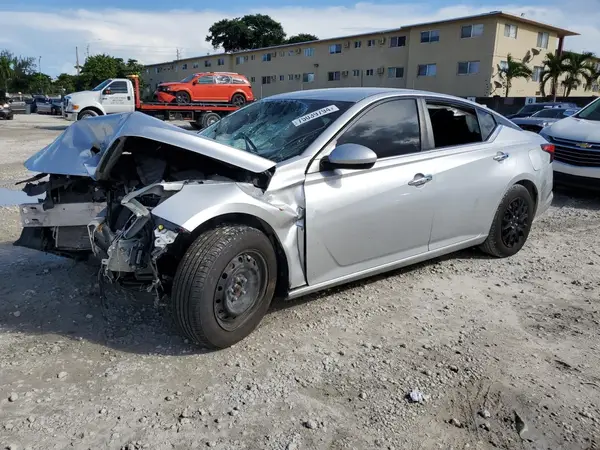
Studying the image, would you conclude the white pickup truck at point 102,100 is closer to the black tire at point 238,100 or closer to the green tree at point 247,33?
the black tire at point 238,100

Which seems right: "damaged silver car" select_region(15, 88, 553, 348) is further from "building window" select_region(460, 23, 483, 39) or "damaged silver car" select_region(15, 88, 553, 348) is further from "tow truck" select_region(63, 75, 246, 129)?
"building window" select_region(460, 23, 483, 39)

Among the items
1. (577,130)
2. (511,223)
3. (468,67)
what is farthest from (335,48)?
(511,223)

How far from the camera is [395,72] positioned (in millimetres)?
39125

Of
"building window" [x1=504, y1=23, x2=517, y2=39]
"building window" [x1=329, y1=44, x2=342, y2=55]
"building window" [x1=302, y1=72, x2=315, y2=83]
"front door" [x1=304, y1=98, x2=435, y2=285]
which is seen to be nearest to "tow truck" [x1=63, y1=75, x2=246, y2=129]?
"front door" [x1=304, y1=98, x2=435, y2=285]

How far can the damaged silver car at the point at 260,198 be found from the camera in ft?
9.84

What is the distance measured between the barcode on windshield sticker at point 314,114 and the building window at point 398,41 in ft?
123

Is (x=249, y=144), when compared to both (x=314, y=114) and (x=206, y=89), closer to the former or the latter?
(x=314, y=114)

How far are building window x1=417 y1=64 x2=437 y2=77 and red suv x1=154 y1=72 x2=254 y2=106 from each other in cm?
1753

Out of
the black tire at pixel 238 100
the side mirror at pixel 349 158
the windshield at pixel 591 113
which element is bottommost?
the side mirror at pixel 349 158

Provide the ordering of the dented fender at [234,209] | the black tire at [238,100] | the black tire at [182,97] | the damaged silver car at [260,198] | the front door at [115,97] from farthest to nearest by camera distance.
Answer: the black tire at [238,100]
the black tire at [182,97]
the front door at [115,97]
the damaged silver car at [260,198]
the dented fender at [234,209]

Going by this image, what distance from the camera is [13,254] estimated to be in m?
4.74

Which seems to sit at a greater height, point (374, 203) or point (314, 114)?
point (314, 114)

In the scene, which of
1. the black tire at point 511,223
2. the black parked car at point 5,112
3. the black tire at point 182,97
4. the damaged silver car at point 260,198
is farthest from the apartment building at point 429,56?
the damaged silver car at point 260,198

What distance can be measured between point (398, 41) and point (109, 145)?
39.1 meters
